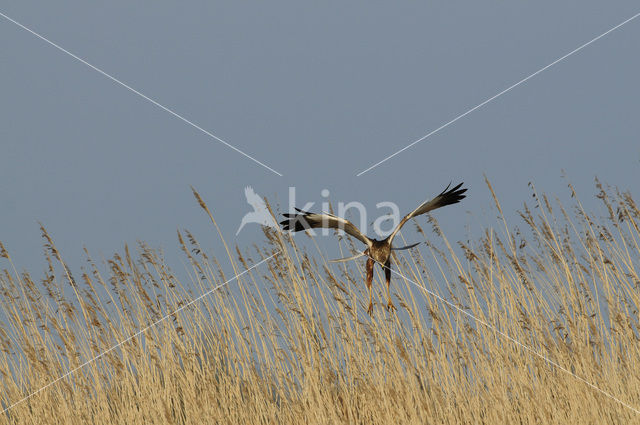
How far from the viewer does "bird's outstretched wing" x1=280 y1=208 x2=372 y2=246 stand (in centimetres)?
430

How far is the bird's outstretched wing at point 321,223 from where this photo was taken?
4.30m

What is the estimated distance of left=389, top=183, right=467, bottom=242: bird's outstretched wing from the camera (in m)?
4.35

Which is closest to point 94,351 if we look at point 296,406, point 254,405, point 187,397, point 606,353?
point 187,397

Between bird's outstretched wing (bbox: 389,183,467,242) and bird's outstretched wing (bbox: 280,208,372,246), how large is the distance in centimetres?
24

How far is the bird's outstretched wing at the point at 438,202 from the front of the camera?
4352mm

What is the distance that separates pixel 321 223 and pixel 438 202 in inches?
32.2

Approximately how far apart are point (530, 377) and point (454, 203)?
1227 millimetres

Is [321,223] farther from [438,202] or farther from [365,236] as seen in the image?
[438,202]

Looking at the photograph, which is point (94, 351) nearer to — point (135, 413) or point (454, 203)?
point (135, 413)

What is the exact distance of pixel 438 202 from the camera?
15.2 feet

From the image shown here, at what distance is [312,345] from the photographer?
4.26m

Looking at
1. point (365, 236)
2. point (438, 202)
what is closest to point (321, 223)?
point (365, 236)

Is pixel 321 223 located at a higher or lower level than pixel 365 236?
higher

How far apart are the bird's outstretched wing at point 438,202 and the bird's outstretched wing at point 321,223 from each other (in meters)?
0.24
